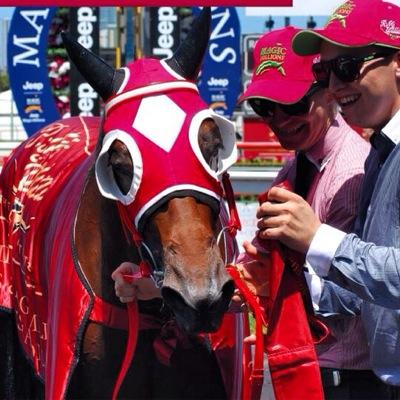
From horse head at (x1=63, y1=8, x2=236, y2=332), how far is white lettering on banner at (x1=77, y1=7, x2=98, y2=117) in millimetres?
11215

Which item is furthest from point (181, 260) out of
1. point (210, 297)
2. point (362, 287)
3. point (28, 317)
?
point (28, 317)

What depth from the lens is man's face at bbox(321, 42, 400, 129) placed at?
2.87 metres

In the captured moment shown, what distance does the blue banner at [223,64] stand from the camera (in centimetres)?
1402

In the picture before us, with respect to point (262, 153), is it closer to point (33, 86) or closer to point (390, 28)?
point (33, 86)

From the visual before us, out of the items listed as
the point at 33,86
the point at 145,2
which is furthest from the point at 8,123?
the point at 145,2

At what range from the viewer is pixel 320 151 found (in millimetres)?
3516

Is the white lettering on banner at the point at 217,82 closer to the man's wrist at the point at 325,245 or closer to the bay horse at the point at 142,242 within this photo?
the bay horse at the point at 142,242

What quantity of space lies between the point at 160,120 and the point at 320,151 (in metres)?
0.58

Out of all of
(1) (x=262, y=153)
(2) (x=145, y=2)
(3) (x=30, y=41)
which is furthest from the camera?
(1) (x=262, y=153)

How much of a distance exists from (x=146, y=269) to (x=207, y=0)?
1.13 metres

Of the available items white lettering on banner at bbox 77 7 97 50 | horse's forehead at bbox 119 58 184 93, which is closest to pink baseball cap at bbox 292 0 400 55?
horse's forehead at bbox 119 58 184 93

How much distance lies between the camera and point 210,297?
9.68 feet

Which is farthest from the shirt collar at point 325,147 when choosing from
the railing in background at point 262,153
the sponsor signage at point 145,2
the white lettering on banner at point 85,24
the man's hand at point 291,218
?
the white lettering on banner at point 85,24

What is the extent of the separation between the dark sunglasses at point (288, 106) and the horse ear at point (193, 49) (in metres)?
0.22
